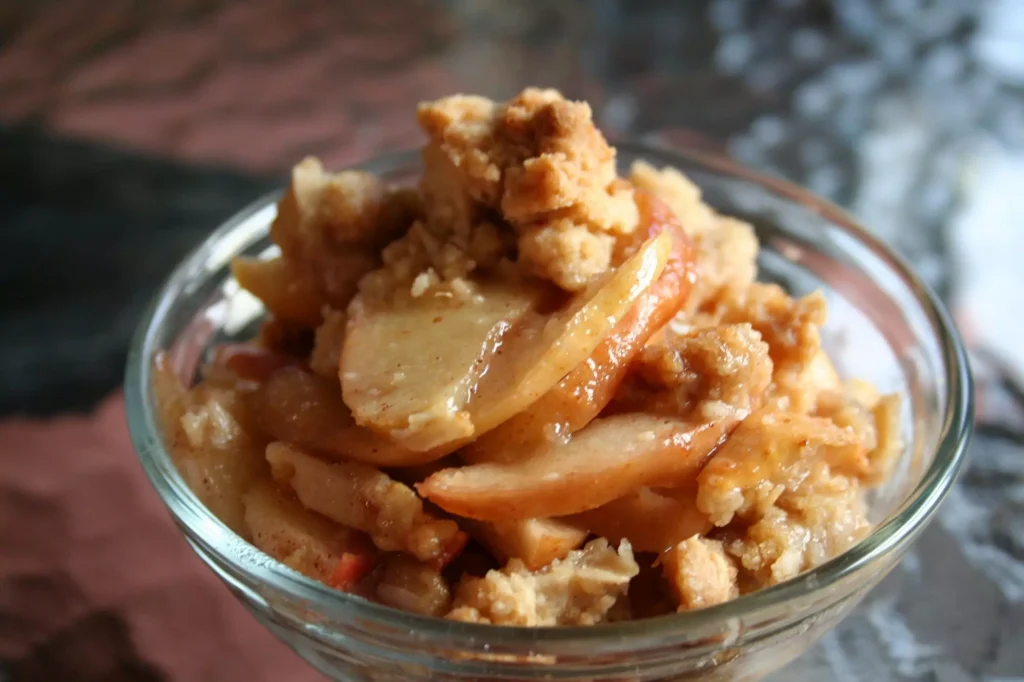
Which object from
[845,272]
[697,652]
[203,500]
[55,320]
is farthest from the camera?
[55,320]

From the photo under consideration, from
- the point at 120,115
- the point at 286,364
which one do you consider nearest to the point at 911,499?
the point at 286,364

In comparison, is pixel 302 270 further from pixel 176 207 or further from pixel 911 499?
pixel 176 207

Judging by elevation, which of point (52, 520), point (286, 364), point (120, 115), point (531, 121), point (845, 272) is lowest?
point (52, 520)

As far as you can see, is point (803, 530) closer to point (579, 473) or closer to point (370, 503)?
point (579, 473)

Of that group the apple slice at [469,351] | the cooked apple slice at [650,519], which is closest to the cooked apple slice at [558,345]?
the apple slice at [469,351]

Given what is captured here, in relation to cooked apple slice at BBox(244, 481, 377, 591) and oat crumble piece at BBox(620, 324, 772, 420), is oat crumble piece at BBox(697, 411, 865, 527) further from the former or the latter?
cooked apple slice at BBox(244, 481, 377, 591)

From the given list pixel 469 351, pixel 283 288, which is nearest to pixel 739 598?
pixel 469 351

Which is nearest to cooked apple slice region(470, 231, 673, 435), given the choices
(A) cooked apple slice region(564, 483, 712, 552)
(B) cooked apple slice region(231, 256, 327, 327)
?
(A) cooked apple slice region(564, 483, 712, 552)

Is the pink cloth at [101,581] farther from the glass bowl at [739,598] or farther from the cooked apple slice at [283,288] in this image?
the cooked apple slice at [283,288]
